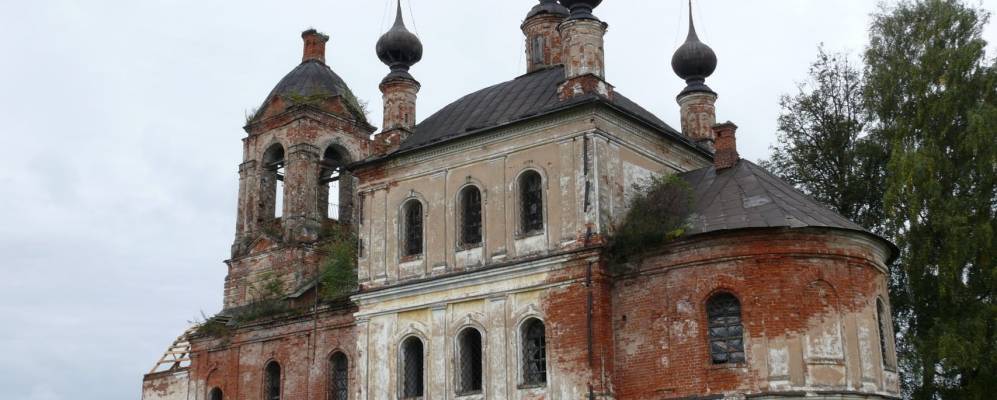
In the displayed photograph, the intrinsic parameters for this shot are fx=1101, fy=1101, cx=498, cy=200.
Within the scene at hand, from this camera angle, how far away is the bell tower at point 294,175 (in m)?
24.0

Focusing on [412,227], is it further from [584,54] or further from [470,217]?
[584,54]

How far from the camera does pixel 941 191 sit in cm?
1964

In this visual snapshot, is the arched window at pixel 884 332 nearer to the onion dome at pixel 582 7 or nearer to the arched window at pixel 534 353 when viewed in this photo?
the arched window at pixel 534 353

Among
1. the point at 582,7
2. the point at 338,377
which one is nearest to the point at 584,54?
the point at 582,7

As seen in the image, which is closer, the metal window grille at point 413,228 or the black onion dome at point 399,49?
the metal window grille at point 413,228

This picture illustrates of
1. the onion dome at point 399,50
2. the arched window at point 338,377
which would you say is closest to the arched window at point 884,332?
the onion dome at point 399,50

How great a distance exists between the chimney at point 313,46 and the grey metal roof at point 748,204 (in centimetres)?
1241

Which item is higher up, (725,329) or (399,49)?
(399,49)

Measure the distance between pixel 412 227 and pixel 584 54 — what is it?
14.0ft

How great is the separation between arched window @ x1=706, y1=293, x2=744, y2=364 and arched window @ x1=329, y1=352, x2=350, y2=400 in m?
8.22

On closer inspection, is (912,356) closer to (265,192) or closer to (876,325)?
(876,325)

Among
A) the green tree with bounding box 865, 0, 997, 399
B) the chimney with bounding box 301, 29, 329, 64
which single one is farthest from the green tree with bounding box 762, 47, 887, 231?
the chimney with bounding box 301, 29, 329, 64

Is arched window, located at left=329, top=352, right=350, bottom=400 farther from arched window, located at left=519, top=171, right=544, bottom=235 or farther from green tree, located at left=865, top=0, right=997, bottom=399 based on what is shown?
green tree, located at left=865, top=0, right=997, bottom=399

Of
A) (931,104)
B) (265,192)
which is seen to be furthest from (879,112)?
(265,192)
